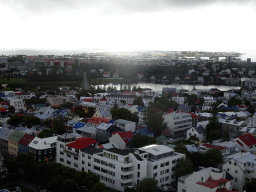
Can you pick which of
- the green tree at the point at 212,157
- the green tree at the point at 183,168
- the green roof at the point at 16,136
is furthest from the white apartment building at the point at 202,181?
the green roof at the point at 16,136

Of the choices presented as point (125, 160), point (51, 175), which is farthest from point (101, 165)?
point (51, 175)

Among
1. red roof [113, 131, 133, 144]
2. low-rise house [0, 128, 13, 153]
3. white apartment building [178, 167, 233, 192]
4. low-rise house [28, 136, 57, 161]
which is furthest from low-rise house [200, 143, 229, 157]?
low-rise house [0, 128, 13, 153]

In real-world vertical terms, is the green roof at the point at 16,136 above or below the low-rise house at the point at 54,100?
above

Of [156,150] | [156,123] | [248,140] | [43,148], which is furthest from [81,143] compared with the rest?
[248,140]

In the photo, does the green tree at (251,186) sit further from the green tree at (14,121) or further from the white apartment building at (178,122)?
the green tree at (14,121)

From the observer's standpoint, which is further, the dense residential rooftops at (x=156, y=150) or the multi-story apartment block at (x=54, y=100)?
the multi-story apartment block at (x=54, y=100)

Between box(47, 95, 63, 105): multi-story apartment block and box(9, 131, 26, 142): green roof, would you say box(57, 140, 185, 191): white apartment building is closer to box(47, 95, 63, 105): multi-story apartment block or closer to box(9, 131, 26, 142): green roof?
box(9, 131, 26, 142): green roof
